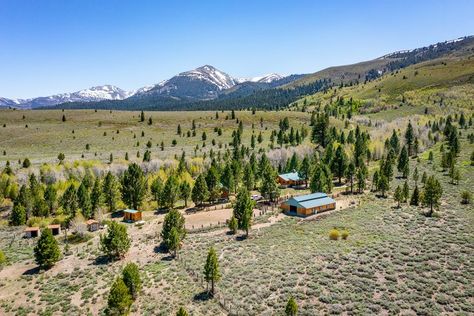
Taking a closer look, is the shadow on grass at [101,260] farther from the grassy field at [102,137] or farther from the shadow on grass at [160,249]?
the grassy field at [102,137]

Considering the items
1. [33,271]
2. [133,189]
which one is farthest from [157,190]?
[33,271]

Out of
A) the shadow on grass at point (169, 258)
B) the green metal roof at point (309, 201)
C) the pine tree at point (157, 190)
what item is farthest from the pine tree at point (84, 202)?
the green metal roof at point (309, 201)

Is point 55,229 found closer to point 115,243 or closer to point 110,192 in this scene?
point 110,192

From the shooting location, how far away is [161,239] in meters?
66.1

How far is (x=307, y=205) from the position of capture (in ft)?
247

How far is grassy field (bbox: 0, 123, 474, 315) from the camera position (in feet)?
147

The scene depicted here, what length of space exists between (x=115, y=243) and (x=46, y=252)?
32.9 ft

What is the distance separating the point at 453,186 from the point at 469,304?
168 feet

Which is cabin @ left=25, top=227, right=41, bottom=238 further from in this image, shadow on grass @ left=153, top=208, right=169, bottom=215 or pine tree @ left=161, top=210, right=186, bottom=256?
pine tree @ left=161, top=210, right=186, bottom=256

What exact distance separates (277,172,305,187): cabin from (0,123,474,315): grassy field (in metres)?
37.1

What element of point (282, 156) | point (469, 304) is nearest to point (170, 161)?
point (282, 156)

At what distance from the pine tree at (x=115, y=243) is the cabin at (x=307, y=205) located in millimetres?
34175

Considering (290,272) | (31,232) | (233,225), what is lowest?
(290,272)

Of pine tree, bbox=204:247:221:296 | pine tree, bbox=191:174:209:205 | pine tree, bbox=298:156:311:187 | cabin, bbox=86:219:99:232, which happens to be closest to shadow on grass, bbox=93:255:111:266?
cabin, bbox=86:219:99:232
